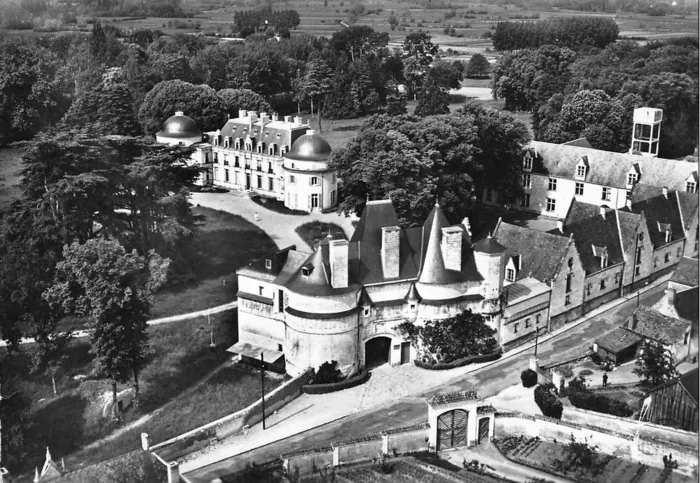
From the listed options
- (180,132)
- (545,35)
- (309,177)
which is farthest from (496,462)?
(545,35)

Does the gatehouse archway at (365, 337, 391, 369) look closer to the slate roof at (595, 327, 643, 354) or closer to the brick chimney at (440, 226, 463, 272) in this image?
the brick chimney at (440, 226, 463, 272)

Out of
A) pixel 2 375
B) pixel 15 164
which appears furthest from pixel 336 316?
pixel 15 164

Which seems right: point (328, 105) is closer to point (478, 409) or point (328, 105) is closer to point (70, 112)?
point (70, 112)

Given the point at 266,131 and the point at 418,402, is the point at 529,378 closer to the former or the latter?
the point at 418,402

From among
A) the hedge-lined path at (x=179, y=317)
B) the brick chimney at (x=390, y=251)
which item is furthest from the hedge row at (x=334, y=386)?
the hedge-lined path at (x=179, y=317)

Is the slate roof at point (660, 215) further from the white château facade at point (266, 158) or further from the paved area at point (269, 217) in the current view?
the white château facade at point (266, 158)
